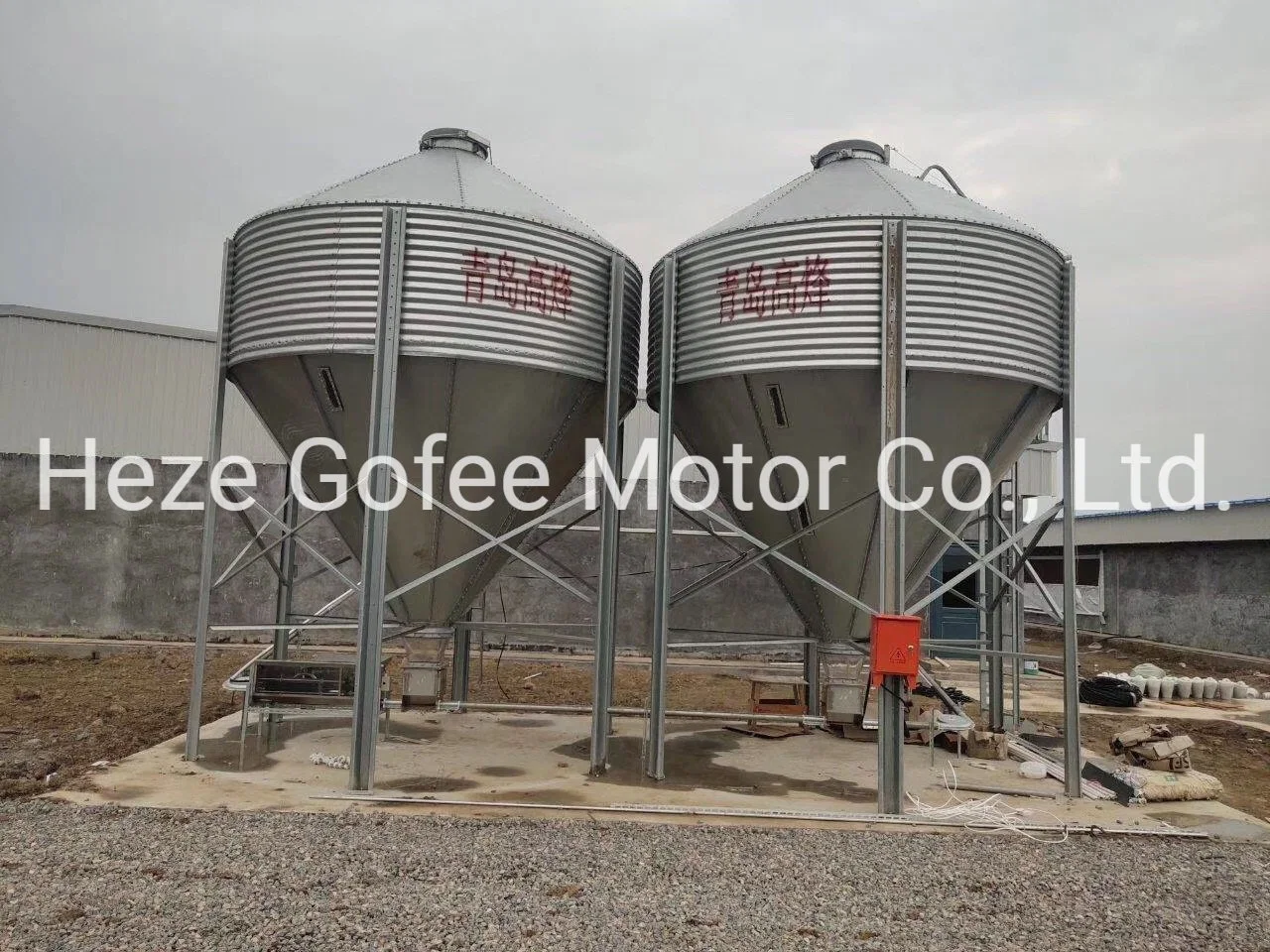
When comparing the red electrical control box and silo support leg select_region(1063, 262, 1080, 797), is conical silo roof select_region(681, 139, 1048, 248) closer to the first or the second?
silo support leg select_region(1063, 262, 1080, 797)

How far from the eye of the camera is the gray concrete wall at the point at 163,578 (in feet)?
67.4

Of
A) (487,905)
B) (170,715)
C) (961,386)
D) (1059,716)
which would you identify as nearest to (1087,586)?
(1059,716)

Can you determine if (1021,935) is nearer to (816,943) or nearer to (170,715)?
(816,943)

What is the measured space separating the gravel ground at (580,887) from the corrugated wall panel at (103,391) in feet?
53.3

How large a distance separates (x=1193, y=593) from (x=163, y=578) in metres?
25.5

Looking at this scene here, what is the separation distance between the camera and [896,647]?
7.73 metres

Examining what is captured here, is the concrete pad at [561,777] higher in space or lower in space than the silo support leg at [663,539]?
lower

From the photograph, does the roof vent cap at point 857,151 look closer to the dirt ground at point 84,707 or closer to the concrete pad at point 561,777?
the concrete pad at point 561,777

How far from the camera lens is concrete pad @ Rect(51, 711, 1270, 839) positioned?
25.2ft

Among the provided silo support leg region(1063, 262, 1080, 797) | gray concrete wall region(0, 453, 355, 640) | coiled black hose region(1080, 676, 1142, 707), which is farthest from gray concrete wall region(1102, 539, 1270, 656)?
gray concrete wall region(0, 453, 355, 640)

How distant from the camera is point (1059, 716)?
14.5 metres

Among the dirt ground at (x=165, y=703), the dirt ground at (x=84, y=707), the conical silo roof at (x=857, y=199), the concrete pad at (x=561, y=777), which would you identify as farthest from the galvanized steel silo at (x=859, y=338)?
the dirt ground at (x=84, y=707)

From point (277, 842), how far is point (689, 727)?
20.8 feet

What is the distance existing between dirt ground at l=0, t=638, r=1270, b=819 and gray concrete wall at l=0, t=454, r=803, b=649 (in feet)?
6.05
